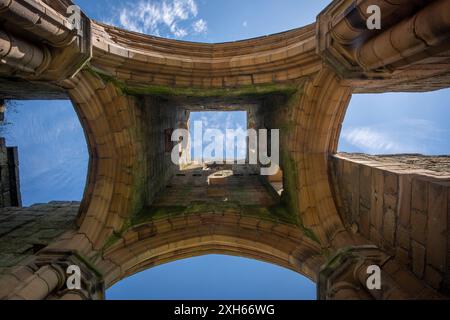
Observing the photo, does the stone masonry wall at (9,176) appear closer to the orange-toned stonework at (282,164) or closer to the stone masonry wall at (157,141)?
the orange-toned stonework at (282,164)

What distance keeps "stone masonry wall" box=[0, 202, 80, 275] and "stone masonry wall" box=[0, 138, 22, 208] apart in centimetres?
174

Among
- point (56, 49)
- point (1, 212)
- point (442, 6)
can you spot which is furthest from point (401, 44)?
point (1, 212)

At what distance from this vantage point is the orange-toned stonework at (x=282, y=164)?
10.0 feet

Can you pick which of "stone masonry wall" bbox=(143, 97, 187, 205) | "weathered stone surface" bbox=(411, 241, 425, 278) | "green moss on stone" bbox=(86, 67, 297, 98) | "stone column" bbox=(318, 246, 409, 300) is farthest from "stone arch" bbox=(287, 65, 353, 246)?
"stone masonry wall" bbox=(143, 97, 187, 205)

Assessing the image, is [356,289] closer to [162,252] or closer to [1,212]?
[162,252]

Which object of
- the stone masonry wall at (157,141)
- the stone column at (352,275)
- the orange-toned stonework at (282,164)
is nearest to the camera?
the orange-toned stonework at (282,164)

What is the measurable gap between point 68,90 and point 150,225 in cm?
314

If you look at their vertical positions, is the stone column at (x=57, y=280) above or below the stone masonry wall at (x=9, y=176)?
below

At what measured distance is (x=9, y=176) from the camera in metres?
9.10

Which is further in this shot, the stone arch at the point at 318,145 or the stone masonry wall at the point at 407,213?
the stone arch at the point at 318,145

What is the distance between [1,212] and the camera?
7.16 m

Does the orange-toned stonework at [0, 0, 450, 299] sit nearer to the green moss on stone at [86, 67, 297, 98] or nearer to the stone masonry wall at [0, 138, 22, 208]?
the green moss on stone at [86, 67, 297, 98]

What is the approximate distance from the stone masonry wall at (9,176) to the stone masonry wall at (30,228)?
5.71ft

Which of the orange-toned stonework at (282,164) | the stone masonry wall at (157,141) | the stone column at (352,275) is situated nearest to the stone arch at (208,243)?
the orange-toned stonework at (282,164)
